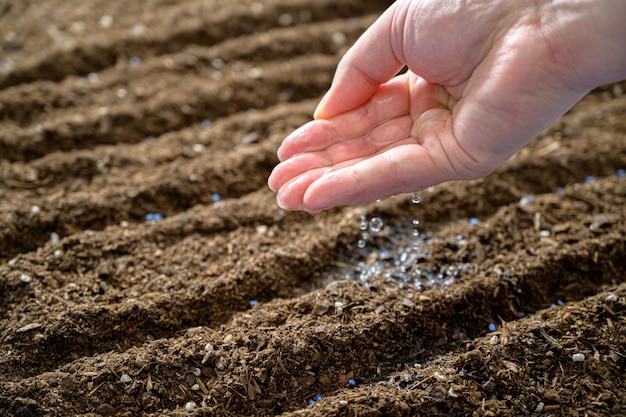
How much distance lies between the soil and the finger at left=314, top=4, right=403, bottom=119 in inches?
17.3

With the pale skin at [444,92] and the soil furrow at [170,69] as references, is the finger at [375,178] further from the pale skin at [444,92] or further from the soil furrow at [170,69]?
the soil furrow at [170,69]

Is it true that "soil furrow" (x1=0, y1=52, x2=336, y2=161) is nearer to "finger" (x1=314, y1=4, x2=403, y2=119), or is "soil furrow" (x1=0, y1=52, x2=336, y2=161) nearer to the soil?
the soil

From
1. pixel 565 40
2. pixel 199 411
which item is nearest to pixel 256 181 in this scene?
pixel 199 411

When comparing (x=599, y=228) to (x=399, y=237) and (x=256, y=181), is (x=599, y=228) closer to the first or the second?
(x=399, y=237)

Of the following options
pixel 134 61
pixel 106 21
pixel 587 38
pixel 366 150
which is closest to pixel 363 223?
pixel 366 150

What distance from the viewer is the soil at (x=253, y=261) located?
1494mm

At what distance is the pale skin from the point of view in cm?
141

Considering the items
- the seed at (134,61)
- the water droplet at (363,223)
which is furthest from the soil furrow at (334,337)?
the seed at (134,61)

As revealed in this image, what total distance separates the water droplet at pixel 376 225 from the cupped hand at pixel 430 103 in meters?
0.33

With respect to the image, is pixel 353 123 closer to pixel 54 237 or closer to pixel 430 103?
pixel 430 103

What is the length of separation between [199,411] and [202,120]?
1.35 m

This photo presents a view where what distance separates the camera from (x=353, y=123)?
1.75m

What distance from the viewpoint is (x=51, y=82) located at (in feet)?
8.14

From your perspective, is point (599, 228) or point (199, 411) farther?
point (599, 228)
